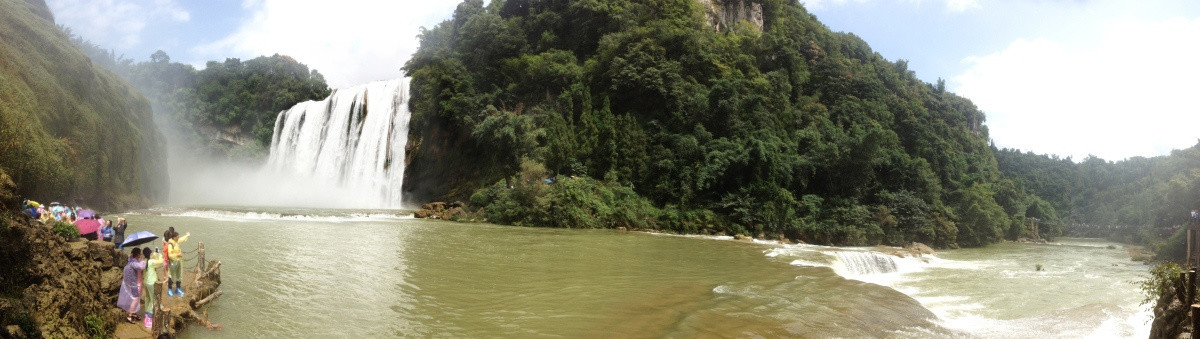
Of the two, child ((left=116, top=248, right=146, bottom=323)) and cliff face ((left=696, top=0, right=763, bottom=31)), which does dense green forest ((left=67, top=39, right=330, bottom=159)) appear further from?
child ((left=116, top=248, right=146, bottom=323))

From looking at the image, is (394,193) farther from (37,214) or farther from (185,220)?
(37,214)

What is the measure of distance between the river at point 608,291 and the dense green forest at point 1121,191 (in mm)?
9397

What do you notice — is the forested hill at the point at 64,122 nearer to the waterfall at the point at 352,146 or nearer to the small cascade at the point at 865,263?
the waterfall at the point at 352,146

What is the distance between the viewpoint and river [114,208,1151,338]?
28.4 ft

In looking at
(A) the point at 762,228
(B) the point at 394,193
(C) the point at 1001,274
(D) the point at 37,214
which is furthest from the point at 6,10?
(C) the point at 1001,274

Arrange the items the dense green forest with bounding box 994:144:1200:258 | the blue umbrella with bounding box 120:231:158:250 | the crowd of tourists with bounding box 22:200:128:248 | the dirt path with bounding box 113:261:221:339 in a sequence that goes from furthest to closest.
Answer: the dense green forest with bounding box 994:144:1200:258 < the crowd of tourists with bounding box 22:200:128:248 < the blue umbrella with bounding box 120:231:158:250 < the dirt path with bounding box 113:261:221:339

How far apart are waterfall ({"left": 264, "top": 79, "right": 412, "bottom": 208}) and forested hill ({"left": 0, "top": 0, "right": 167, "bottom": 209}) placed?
1091 cm

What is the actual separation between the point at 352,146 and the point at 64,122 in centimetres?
1902

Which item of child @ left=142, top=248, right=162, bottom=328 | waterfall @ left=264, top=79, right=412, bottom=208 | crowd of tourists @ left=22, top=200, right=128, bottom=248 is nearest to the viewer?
child @ left=142, top=248, right=162, bottom=328

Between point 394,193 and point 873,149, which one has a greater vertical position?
point 873,149

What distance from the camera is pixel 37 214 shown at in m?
11.3

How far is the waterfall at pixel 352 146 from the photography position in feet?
121

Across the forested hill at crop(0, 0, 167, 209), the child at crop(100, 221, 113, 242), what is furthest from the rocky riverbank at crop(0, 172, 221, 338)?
the forested hill at crop(0, 0, 167, 209)

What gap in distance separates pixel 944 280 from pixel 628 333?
11.7m
